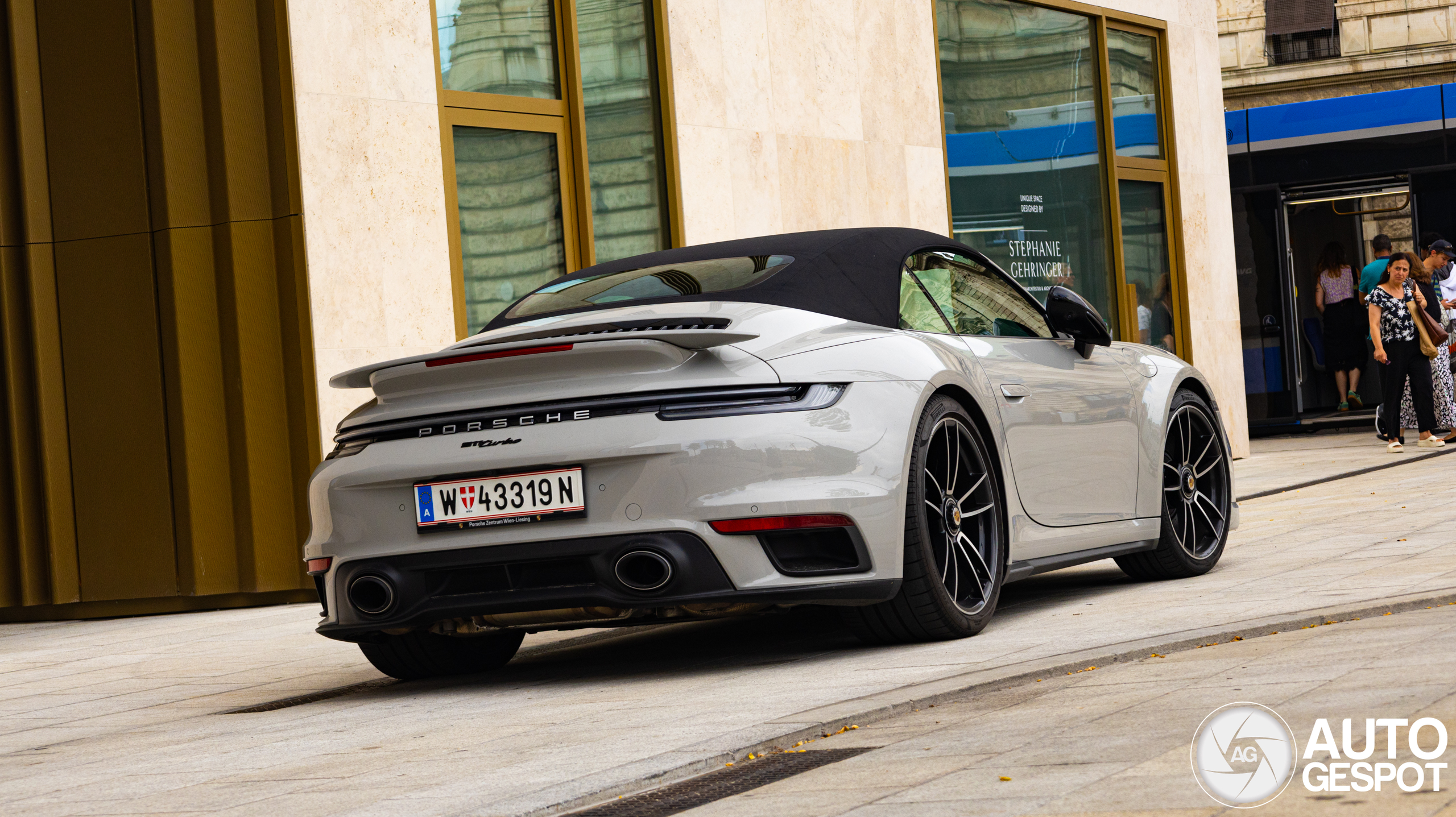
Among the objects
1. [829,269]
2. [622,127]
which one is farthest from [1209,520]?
[622,127]

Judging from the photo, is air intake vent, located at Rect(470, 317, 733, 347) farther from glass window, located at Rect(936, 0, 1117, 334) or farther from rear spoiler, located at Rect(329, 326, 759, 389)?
glass window, located at Rect(936, 0, 1117, 334)

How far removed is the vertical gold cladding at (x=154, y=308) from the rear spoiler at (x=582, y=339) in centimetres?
383

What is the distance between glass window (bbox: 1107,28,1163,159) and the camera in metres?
15.5

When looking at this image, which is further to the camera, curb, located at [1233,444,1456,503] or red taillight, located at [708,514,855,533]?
curb, located at [1233,444,1456,503]

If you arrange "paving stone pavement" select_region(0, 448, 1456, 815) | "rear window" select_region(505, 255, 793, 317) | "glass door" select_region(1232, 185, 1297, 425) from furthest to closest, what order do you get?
"glass door" select_region(1232, 185, 1297, 425)
"rear window" select_region(505, 255, 793, 317)
"paving stone pavement" select_region(0, 448, 1456, 815)

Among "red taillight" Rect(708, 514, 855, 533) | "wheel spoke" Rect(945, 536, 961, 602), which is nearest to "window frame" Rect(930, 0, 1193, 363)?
"wheel spoke" Rect(945, 536, 961, 602)

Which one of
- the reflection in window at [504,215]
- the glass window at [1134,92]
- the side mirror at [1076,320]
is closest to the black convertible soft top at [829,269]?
the side mirror at [1076,320]

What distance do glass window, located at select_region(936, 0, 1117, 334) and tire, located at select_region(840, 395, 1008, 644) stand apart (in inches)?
333

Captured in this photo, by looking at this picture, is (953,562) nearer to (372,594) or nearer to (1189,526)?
(372,594)

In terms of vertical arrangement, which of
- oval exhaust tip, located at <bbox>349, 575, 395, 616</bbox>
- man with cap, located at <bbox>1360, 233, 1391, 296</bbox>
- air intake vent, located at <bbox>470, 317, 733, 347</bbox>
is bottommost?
oval exhaust tip, located at <bbox>349, 575, 395, 616</bbox>

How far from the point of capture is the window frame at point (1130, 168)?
1527 cm

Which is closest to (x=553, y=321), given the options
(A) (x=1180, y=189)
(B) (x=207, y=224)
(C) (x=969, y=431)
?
(C) (x=969, y=431)

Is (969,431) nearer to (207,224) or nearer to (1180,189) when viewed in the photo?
(207,224)

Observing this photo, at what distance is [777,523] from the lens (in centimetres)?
A: 470
